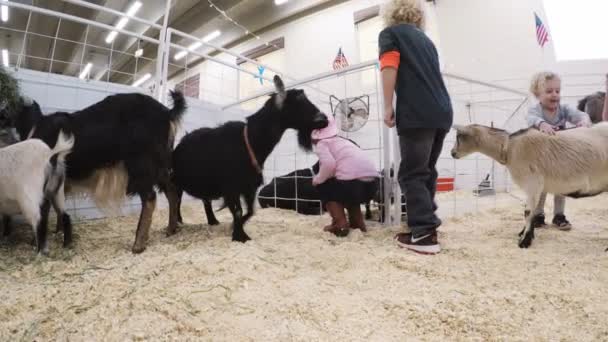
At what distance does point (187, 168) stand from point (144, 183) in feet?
1.04

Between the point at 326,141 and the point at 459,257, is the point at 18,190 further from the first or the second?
the point at 459,257

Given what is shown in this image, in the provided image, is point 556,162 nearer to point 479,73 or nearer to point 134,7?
point 479,73

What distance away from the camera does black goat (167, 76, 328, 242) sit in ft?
5.50

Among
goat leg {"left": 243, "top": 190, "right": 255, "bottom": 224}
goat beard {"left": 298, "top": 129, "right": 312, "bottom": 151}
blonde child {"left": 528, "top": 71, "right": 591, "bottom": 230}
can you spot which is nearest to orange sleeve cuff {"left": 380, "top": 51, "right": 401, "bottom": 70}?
goat beard {"left": 298, "top": 129, "right": 312, "bottom": 151}

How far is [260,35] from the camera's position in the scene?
828 cm

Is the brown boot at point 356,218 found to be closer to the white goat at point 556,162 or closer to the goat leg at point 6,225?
the white goat at point 556,162

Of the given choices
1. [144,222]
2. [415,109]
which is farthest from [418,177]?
[144,222]

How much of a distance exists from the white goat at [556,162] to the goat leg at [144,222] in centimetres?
196

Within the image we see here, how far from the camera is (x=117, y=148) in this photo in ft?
5.07

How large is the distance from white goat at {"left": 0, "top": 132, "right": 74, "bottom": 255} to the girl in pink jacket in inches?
54.5

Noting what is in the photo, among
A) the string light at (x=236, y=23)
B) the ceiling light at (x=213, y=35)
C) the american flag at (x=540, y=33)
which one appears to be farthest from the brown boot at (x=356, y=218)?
the ceiling light at (x=213, y=35)

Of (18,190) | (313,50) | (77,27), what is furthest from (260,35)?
(18,190)

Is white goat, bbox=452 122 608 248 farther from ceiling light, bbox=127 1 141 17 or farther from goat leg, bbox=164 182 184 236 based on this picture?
ceiling light, bbox=127 1 141 17

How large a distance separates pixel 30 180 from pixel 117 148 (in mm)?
374
